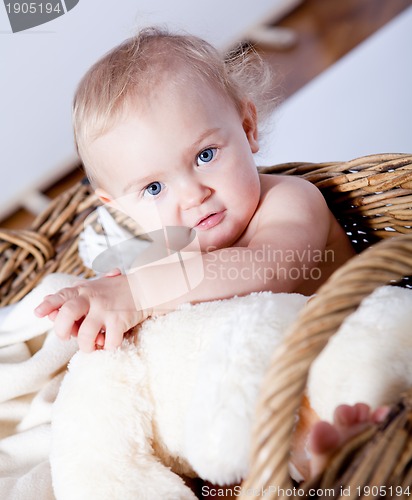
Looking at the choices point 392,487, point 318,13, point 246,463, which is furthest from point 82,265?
point 318,13

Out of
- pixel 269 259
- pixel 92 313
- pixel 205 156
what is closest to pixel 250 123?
pixel 205 156

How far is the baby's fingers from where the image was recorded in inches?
27.4

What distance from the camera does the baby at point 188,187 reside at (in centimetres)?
75

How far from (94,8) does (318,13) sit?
3.49ft

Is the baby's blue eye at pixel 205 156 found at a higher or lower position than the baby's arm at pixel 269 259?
higher

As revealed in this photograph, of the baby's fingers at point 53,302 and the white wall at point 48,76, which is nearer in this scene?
the baby's fingers at point 53,302

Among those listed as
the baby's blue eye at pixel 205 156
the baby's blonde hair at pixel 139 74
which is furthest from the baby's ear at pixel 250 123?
the baby's blue eye at pixel 205 156

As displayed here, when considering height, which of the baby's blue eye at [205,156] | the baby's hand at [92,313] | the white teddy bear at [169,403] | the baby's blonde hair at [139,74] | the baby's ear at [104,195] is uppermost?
the baby's blonde hair at [139,74]

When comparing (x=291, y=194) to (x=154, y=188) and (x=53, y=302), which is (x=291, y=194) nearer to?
(x=154, y=188)

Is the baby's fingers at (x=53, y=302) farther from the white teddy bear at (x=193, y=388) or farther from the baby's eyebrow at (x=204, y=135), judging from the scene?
the baby's eyebrow at (x=204, y=135)

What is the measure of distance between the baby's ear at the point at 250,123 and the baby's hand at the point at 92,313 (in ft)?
1.18

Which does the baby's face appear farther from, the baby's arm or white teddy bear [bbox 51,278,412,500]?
white teddy bear [bbox 51,278,412,500]

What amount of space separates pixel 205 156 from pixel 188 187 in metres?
0.05

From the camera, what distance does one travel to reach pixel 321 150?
1388 millimetres
